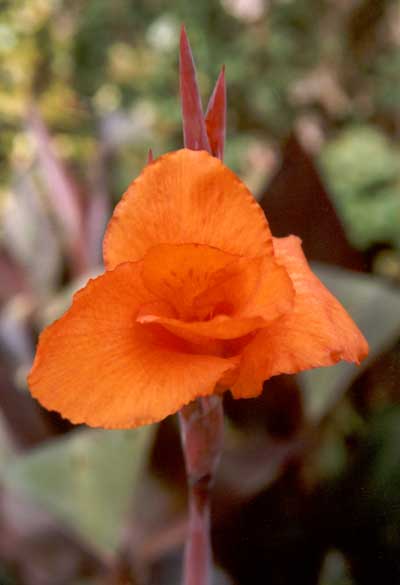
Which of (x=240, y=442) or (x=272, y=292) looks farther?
(x=240, y=442)

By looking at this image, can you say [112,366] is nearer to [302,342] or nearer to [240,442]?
[302,342]

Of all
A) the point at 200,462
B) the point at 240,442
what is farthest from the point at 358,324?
the point at 200,462

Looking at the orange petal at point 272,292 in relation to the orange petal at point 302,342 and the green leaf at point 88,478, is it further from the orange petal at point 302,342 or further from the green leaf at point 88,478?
the green leaf at point 88,478

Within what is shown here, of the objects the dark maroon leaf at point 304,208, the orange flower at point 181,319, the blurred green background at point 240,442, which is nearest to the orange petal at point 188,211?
the orange flower at point 181,319

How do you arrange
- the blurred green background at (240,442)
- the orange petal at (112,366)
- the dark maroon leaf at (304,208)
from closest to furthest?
the orange petal at (112,366) → the blurred green background at (240,442) → the dark maroon leaf at (304,208)

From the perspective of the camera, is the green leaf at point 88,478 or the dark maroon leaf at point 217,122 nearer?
the dark maroon leaf at point 217,122

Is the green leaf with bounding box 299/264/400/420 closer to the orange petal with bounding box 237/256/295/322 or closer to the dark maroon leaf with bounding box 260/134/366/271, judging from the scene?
the dark maroon leaf with bounding box 260/134/366/271
